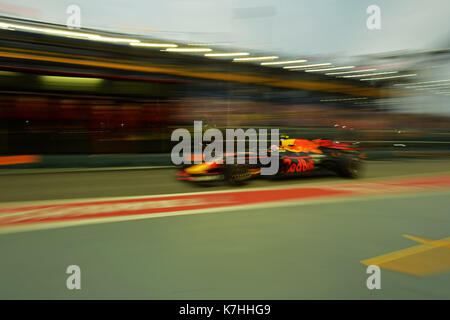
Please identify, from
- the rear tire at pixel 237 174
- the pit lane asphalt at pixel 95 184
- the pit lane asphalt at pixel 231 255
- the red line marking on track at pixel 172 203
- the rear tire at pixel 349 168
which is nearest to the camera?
the pit lane asphalt at pixel 231 255

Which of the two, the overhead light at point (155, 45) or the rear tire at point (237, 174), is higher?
the overhead light at point (155, 45)

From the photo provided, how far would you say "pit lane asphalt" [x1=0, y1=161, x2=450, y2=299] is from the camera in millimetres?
2869

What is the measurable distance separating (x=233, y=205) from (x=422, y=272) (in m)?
3.29

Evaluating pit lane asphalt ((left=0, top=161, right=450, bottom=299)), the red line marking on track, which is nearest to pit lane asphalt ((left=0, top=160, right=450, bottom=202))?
the red line marking on track

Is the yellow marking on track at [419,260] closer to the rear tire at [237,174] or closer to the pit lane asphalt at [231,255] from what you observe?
the pit lane asphalt at [231,255]

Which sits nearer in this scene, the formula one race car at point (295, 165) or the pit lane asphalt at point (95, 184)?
the pit lane asphalt at point (95, 184)

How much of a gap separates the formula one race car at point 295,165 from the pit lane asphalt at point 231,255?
262 cm

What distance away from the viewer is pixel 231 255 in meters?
3.62

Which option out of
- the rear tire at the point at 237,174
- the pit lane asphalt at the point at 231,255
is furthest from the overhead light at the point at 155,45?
the pit lane asphalt at the point at 231,255

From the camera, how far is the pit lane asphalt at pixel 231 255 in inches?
113

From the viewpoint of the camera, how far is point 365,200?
21.5 feet

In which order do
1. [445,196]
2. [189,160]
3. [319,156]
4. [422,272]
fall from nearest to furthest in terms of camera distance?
[422,272] → [445,196] → [189,160] → [319,156]

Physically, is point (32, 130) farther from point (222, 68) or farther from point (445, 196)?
point (445, 196)
